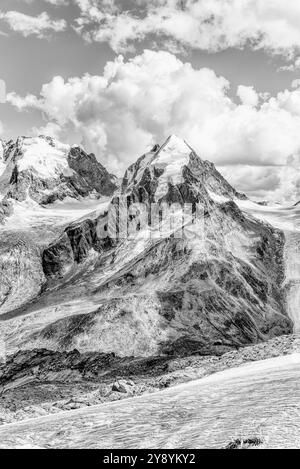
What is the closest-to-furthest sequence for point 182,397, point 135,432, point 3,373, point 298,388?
point 135,432 < point 298,388 < point 182,397 < point 3,373

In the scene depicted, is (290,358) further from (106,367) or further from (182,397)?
(106,367)

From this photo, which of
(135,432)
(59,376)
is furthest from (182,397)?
(59,376)

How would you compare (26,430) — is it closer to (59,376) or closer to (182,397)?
(182,397)

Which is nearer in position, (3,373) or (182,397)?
(182,397)
